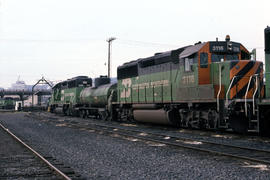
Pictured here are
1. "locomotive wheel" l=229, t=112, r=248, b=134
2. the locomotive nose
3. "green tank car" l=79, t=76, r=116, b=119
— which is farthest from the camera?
"green tank car" l=79, t=76, r=116, b=119

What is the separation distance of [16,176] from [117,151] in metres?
3.71

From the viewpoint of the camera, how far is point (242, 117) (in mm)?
12914

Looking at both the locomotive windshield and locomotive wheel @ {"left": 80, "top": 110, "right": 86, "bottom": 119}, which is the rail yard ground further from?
locomotive wheel @ {"left": 80, "top": 110, "right": 86, "bottom": 119}

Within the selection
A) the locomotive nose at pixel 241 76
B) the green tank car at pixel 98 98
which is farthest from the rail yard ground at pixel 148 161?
the green tank car at pixel 98 98

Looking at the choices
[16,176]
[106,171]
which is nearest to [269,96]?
[106,171]

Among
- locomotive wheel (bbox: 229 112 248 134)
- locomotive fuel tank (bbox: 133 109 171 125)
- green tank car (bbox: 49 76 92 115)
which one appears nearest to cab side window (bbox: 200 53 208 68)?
locomotive wheel (bbox: 229 112 248 134)

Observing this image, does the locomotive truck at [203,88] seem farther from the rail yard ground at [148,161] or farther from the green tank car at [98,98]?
the green tank car at [98,98]

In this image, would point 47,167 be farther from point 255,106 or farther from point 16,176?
point 255,106

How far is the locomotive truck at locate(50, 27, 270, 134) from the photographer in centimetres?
1257

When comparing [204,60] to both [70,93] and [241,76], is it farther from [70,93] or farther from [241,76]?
[70,93]

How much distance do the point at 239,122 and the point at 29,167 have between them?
8.05 m

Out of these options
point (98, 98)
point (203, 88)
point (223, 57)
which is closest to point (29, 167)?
point (203, 88)

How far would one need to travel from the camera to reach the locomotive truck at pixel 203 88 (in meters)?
12.6

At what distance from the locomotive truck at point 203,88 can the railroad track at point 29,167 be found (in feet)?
21.7
